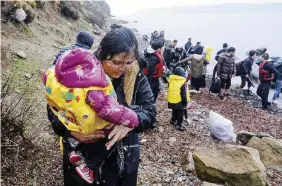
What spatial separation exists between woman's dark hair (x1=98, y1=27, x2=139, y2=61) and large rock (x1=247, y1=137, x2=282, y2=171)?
16.8 ft

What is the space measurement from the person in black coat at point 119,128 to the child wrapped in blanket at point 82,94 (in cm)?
14

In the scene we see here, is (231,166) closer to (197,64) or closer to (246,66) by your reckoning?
(197,64)

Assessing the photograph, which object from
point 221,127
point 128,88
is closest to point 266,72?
point 221,127

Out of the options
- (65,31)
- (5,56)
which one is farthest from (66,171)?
(65,31)

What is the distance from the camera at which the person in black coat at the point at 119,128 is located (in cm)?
200

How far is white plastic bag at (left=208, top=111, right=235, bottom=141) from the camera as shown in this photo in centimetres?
742

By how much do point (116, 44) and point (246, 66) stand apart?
12.5 m

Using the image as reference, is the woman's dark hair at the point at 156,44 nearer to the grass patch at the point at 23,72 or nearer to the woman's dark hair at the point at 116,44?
the grass patch at the point at 23,72

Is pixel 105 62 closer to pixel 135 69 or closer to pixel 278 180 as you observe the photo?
pixel 135 69

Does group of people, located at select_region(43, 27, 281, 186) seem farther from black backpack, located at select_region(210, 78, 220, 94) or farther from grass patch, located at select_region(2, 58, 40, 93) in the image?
black backpack, located at select_region(210, 78, 220, 94)

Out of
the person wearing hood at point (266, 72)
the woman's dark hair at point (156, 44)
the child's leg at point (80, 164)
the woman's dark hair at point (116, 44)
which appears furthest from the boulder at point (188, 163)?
the person wearing hood at point (266, 72)

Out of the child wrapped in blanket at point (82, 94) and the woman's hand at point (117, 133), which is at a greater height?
the child wrapped in blanket at point (82, 94)

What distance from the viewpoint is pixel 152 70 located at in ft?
22.6

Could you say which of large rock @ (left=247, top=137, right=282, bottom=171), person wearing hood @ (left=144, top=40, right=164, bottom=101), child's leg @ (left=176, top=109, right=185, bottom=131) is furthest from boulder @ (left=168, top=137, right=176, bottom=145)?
large rock @ (left=247, top=137, right=282, bottom=171)
